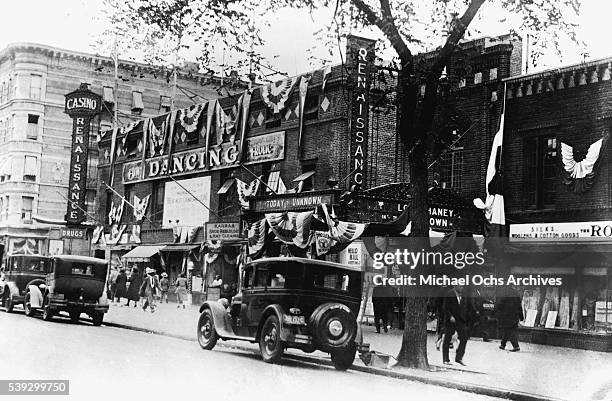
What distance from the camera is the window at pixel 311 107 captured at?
27531 mm

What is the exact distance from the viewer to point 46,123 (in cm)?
3788

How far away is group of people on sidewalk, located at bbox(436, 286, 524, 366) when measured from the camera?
15062 millimetres

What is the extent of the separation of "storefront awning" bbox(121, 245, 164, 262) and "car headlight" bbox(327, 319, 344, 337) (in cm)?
2348

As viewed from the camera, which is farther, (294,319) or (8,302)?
(8,302)

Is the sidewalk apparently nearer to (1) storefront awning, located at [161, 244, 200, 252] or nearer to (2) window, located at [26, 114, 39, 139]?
(1) storefront awning, located at [161, 244, 200, 252]

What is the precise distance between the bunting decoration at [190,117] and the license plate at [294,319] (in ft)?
64.8

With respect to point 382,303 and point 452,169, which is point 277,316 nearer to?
point 382,303

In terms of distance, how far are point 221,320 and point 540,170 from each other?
1072cm

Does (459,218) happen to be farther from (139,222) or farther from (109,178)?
(109,178)

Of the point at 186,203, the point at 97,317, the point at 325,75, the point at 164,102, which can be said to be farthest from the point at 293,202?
the point at 164,102

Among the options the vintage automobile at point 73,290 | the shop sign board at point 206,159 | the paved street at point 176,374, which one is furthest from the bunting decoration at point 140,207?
→ the paved street at point 176,374

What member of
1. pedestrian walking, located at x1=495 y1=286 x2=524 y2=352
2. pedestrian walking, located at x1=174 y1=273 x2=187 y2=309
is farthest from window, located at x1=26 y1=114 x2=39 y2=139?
pedestrian walking, located at x1=495 y1=286 x2=524 y2=352

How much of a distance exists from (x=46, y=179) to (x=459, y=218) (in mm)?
25251

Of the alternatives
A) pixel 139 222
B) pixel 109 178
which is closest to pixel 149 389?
pixel 139 222
